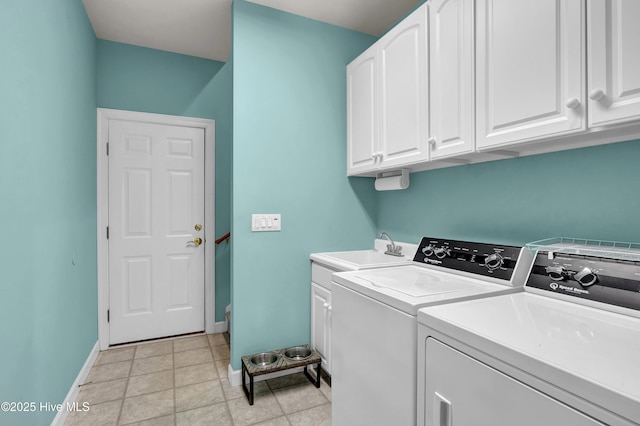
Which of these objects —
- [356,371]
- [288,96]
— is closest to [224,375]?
[356,371]

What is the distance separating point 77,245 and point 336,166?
1.98m

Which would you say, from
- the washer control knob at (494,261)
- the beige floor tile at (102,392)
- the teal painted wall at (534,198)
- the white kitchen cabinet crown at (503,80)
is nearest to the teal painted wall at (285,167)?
the white kitchen cabinet crown at (503,80)

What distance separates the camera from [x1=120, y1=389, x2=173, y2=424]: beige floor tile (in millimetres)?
1882

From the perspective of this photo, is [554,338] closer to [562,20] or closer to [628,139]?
[628,139]

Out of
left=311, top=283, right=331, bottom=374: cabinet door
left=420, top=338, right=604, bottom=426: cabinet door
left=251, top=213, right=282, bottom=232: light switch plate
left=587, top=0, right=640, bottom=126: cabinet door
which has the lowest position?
left=311, top=283, right=331, bottom=374: cabinet door

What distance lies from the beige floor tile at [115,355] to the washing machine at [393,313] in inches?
80.2

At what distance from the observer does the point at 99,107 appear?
283cm

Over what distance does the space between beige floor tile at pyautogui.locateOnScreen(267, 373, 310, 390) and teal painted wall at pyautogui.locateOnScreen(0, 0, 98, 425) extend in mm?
1246

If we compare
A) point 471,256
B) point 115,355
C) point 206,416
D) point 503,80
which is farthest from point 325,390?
point 503,80

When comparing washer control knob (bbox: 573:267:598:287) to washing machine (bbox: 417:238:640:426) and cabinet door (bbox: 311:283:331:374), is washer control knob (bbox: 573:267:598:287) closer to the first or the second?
washing machine (bbox: 417:238:640:426)

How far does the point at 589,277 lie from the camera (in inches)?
43.5

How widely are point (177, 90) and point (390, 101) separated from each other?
2263 millimetres

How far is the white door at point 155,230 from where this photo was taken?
291 cm

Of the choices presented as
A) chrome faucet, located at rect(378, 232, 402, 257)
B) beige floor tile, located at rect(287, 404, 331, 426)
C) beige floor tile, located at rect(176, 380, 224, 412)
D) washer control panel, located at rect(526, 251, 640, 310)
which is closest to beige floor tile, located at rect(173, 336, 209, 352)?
beige floor tile, located at rect(176, 380, 224, 412)
